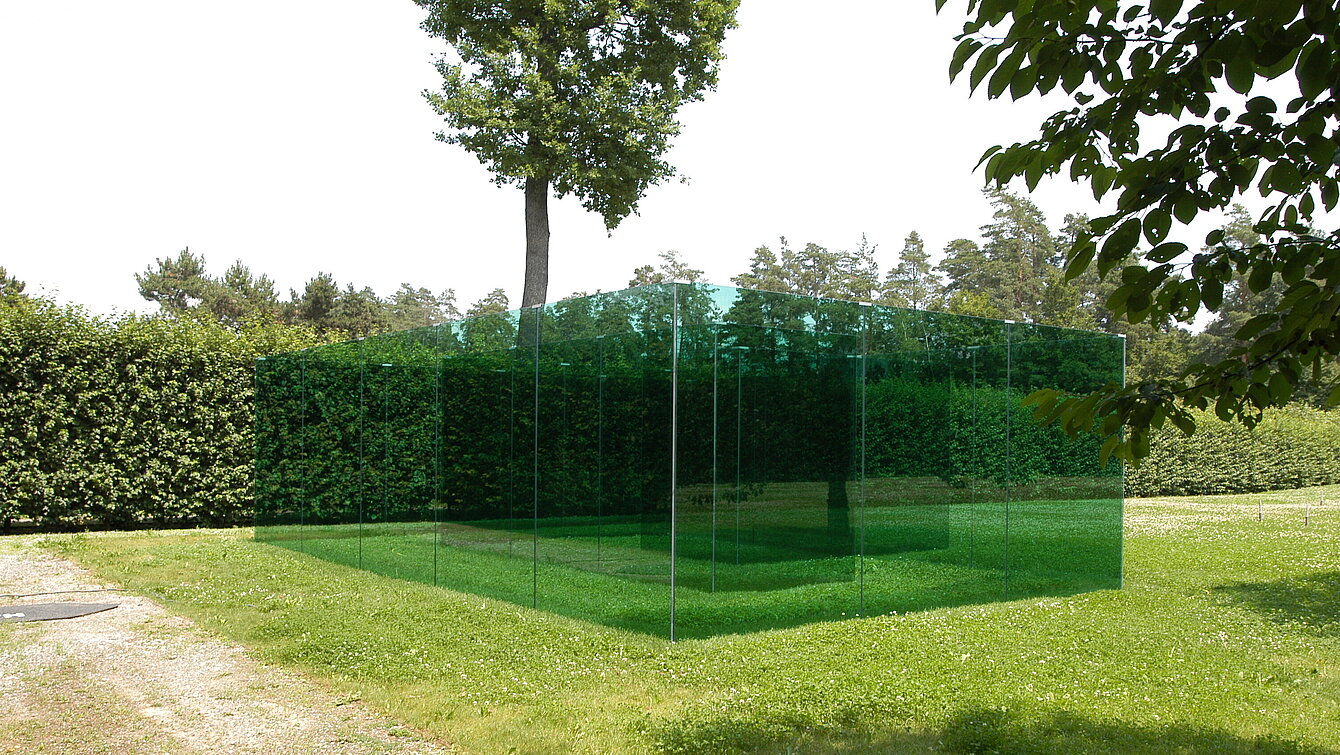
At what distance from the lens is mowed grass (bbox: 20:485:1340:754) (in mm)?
5293

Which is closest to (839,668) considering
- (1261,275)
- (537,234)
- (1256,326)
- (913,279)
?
(1261,275)

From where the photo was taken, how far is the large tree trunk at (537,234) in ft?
→ 64.2

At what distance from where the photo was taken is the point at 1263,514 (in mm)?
20062

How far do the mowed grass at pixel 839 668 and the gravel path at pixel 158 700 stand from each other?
10.5 inches

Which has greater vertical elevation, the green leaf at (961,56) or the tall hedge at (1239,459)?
the green leaf at (961,56)

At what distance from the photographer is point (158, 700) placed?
602 cm

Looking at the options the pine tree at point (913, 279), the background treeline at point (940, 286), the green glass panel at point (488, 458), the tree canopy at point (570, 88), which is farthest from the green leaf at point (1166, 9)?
the pine tree at point (913, 279)

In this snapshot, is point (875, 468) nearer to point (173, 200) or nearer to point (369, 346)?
point (369, 346)

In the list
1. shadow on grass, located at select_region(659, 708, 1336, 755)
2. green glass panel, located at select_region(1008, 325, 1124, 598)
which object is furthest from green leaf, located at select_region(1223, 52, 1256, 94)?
green glass panel, located at select_region(1008, 325, 1124, 598)

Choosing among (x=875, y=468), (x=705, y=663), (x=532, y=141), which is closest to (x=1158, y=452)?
(x=532, y=141)

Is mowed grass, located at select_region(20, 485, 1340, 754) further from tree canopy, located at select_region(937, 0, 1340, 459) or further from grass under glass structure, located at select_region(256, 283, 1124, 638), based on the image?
tree canopy, located at select_region(937, 0, 1340, 459)

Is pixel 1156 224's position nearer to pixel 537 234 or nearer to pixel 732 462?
pixel 732 462

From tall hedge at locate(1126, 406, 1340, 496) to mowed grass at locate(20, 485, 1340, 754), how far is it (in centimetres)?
1637

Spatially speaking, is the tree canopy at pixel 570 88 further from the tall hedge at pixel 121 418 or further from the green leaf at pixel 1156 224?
the green leaf at pixel 1156 224
